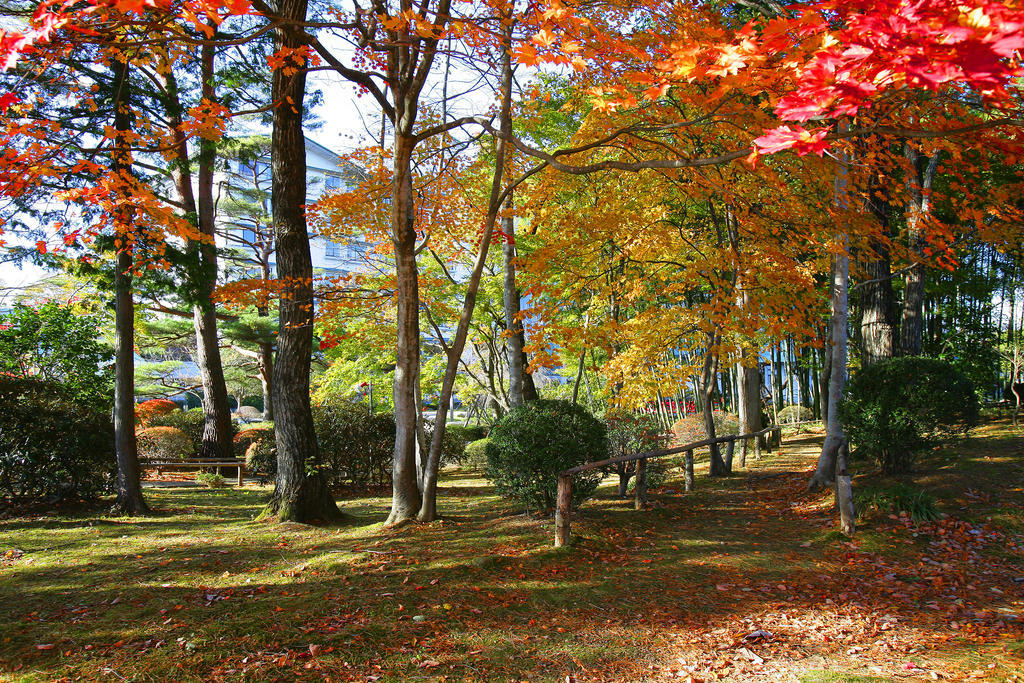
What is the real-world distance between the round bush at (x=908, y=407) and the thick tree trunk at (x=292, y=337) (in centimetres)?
623

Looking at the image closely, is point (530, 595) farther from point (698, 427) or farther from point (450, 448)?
point (698, 427)

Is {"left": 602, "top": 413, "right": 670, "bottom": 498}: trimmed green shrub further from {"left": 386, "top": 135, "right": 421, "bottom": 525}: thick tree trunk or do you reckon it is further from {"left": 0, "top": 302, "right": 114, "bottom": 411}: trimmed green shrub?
{"left": 0, "top": 302, "right": 114, "bottom": 411}: trimmed green shrub

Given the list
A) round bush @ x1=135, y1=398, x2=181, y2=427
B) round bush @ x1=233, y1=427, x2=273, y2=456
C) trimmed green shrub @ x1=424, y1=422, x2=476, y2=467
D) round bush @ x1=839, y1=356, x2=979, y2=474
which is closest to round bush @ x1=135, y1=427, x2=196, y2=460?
round bush @ x1=233, y1=427, x2=273, y2=456

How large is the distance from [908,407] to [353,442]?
792 centimetres

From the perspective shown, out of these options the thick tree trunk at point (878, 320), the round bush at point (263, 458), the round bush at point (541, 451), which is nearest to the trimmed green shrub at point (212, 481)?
the round bush at point (263, 458)

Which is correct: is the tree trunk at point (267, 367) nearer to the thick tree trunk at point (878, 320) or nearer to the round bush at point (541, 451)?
the round bush at point (541, 451)

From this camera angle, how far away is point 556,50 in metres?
5.18

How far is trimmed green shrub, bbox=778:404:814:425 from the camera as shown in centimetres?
1549

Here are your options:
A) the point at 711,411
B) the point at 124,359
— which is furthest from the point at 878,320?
the point at 124,359

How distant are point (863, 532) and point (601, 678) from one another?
392 cm

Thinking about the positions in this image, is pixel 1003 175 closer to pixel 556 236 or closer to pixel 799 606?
pixel 556 236

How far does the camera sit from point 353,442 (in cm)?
1006

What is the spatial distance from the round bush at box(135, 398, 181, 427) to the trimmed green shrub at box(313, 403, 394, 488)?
706 cm

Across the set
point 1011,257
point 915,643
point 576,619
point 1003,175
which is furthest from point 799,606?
point 1011,257
